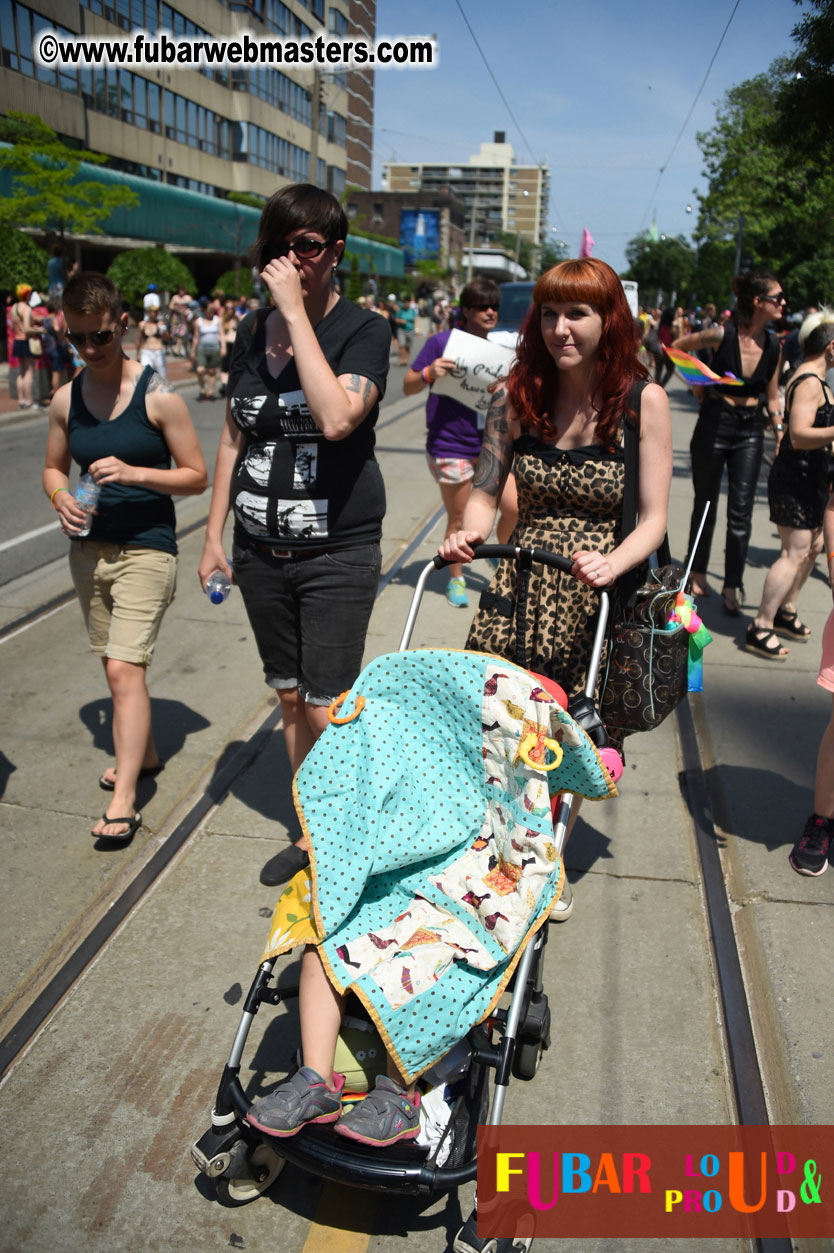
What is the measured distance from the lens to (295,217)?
8.75 ft

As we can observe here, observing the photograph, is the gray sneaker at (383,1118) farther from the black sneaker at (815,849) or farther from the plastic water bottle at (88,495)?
the plastic water bottle at (88,495)

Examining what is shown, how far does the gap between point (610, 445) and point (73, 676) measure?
130 inches

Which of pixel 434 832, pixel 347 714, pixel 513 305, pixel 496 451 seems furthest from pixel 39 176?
pixel 434 832

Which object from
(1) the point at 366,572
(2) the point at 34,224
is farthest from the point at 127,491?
(2) the point at 34,224

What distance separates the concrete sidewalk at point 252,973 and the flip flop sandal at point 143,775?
59 millimetres

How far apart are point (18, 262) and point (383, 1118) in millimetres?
20034

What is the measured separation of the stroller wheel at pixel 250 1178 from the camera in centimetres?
215

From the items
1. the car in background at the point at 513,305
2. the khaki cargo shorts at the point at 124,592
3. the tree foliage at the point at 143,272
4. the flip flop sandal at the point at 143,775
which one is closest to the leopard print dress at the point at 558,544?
the khaki cargo shorts at the point at 124,592

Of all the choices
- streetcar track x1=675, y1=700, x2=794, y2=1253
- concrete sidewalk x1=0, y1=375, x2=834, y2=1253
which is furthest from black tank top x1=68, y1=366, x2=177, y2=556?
streetcar track x1=675, y1=700, x2=794, y2=1253

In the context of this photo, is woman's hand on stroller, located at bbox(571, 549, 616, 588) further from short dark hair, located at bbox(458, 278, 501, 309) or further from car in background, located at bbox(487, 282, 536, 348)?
car in background, located at bbox(487, 282, 536, 348)

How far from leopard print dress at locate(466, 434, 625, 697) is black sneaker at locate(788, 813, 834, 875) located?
4.13ft

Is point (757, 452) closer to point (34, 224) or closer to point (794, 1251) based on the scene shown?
point (794, 1251)

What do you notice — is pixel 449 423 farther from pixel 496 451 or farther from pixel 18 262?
pixel 18 262

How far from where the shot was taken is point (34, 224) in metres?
19.3
